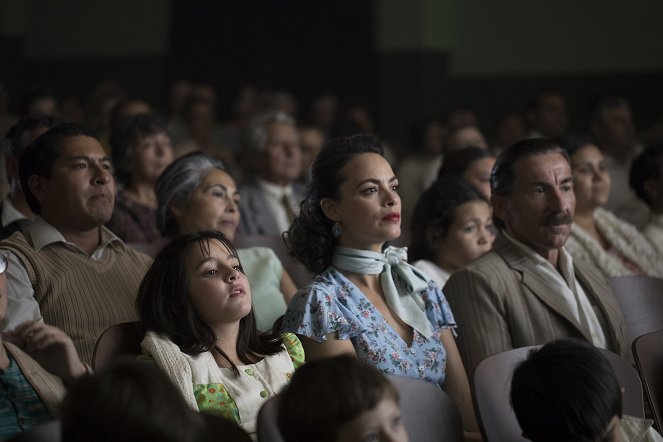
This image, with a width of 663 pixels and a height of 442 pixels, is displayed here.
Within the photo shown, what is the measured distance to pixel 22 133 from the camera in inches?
139

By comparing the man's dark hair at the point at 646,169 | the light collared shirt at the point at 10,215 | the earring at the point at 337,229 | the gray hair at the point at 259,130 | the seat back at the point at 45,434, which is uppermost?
the gray hair at the point at 259,130

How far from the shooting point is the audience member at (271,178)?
438 centimetres

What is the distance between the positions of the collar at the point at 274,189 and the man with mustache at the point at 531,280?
5.50 ft

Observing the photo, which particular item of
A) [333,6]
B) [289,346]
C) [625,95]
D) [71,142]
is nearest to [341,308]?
[289,346]

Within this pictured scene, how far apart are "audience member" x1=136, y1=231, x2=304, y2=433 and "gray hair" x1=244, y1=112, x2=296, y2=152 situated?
7.47 feet

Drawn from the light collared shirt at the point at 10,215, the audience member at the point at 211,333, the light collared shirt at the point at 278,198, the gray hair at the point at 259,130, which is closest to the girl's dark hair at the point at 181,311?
the audience member at the point at 211,333

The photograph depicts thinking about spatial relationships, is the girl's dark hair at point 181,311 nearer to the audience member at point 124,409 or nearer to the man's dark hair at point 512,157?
the audience member at point 124,409

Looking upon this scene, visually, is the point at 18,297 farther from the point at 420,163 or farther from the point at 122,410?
the point at 420,163

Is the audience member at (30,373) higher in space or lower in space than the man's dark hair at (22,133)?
lower

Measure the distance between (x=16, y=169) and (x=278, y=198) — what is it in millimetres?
1455

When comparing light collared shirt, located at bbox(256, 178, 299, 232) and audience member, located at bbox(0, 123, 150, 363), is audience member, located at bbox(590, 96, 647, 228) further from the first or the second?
audience member, located at bbox(0, 123, 150, 363)

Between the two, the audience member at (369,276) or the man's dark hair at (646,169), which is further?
the man's dark hair at (646,169)

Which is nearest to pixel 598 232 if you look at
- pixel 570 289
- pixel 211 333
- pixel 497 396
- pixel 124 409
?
pixel 570 289

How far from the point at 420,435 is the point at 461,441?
4.4 inches
